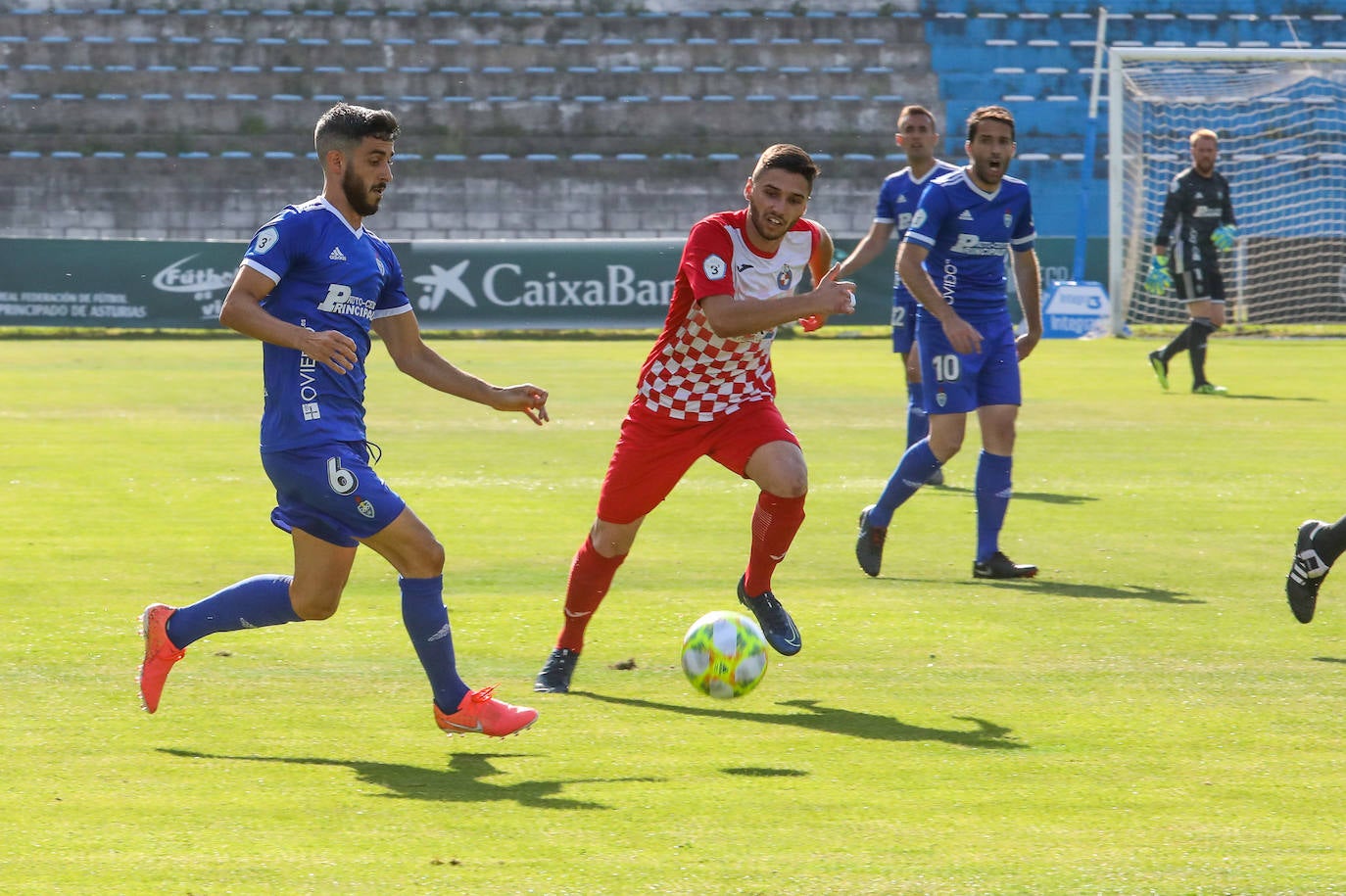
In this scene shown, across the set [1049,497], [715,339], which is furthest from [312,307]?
[1049,497]

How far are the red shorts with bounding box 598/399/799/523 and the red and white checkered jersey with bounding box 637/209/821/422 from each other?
1.7 inches

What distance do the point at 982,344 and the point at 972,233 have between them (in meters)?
0.55

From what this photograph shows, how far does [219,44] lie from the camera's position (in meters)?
33.0

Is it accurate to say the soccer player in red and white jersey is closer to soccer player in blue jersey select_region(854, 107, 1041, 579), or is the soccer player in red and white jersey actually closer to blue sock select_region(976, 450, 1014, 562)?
soccer player in blue jersey select_region(854, 107, 1041, 579)

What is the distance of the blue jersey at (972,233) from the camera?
8.18 m

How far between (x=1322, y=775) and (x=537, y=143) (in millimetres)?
28296

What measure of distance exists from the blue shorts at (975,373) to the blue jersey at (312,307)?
12.0ft

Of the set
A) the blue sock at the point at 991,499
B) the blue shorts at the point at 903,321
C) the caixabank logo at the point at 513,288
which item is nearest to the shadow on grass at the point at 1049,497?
the blue shorts at the point at 903,321

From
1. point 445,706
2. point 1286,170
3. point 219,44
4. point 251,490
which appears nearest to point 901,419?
point 251,490

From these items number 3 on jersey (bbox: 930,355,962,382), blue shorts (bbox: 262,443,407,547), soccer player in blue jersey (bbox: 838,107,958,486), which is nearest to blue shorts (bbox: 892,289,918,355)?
soccer player in blue jersey (bbox: 838,107,958,486)

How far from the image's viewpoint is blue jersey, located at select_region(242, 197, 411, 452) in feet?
16.4

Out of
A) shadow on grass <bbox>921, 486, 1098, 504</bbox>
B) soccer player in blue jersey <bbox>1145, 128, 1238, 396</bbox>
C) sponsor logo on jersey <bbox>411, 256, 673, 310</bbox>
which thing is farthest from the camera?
sponsor logo on jersey <bbox>411, 256, 673, 310</bbox>

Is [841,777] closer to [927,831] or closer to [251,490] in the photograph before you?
[927,831]

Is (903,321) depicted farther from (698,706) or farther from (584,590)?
(698,706)
